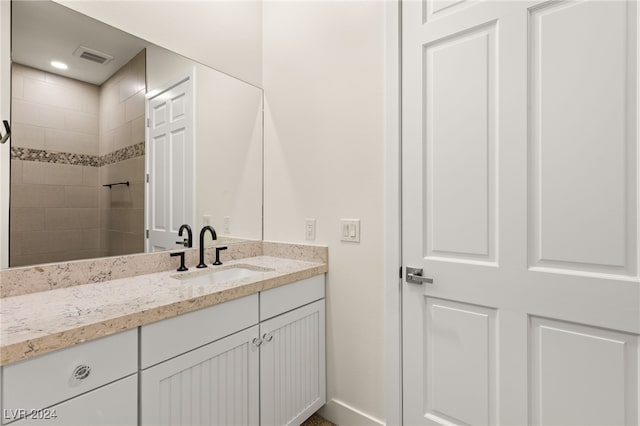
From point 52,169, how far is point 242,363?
3.60 ft

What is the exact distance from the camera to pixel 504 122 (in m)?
1.29

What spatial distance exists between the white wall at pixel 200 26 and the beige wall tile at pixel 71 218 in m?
0.84

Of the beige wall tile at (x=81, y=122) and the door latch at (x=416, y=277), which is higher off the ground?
the beige wall tile at (x=81, y=122)

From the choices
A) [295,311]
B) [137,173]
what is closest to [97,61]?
[137,173]

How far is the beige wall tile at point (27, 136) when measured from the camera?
1.23m

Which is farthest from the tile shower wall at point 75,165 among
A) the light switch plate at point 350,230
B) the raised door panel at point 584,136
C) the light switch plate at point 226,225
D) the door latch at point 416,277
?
the raised door panel at point 584,136

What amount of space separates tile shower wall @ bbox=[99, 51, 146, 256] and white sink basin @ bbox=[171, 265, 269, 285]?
27cm

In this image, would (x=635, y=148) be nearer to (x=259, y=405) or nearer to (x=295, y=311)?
(x=295, y=311)

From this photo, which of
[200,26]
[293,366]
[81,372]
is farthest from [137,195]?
[293,366]

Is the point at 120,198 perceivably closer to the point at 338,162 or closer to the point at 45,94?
the point at 45,94

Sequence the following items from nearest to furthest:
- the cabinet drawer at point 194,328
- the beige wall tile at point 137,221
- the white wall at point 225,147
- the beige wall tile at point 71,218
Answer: the cabinet drawer at point 194,328
the beige wall tile at point 71,218
the beige wall tile at point 137,221
the white wall at point 225,147

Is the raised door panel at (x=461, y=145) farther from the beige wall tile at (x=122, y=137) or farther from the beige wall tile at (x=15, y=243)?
the beige wall tile at (x=15, y=243)

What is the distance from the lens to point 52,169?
132cm

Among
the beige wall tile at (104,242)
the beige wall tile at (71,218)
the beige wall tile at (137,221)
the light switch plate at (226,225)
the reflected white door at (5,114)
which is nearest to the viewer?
the reflected white door at (5,114)
